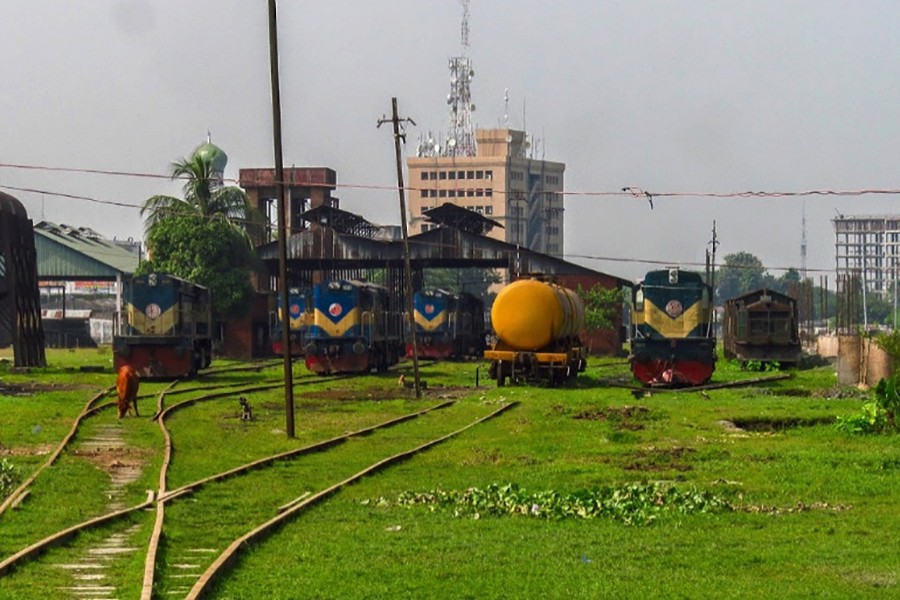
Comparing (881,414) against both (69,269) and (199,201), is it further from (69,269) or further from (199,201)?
A: (69,269)

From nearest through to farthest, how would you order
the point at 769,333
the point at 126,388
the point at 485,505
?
the point at 485,505
the point at 126,388
the point at 769,333

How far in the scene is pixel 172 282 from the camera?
51.1m

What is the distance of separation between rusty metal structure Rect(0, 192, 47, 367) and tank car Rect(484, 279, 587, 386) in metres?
20.9

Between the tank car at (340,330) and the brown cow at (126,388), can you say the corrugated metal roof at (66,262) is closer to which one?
the tank car at (340,330)

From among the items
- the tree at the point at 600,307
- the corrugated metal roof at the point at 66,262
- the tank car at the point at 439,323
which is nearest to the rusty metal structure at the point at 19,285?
the tank car at the point at 439,323

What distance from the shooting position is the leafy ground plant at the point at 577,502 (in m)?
17.4

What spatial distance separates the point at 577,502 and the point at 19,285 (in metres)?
44.7

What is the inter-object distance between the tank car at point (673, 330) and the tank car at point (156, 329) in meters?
15.2

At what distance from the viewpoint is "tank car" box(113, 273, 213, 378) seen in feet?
165

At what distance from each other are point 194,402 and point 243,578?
25.3m

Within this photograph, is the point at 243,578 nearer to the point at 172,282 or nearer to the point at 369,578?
the point at 369,578

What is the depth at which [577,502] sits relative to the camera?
17859mm

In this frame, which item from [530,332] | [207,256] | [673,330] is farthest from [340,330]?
[207,256]

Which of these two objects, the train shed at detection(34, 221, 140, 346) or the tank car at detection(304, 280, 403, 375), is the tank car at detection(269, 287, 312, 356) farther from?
the train shed at detection(34, 221, 140, 346)
